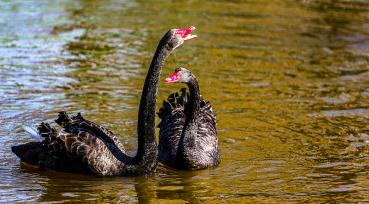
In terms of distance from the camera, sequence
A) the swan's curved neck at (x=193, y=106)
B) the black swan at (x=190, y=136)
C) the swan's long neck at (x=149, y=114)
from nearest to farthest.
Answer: the swan's long neck at (x=149, y=114) → the black swan at (x=190, y=136) → the swan's curved neck at (x=193, y=106)

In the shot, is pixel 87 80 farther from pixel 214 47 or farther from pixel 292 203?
pixel 292 203

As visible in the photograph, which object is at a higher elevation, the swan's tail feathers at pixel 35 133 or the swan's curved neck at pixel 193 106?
the swan's curved neck at pixel 193 106

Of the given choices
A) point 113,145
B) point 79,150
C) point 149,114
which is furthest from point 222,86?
point 79,150

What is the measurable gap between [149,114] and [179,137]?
1230 mm

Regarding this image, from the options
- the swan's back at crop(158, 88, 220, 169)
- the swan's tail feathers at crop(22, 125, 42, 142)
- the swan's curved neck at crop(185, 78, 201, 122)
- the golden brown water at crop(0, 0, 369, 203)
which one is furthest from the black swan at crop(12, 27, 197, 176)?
the swan's curved neck at crop(185, 78, 201, 122)

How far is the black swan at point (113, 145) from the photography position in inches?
325

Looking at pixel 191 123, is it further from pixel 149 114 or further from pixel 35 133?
pixel 35 133

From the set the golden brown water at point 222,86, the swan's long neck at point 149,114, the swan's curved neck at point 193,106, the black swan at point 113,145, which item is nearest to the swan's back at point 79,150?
the black swan at point 113,145

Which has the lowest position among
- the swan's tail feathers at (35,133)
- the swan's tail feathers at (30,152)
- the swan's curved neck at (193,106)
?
the swan's tail feathers at (30,152)

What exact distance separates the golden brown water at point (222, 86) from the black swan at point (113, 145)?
137mm

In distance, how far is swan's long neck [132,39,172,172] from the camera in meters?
8.25

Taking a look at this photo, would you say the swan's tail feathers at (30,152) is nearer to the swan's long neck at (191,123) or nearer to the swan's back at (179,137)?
the swan's back at (179,137)

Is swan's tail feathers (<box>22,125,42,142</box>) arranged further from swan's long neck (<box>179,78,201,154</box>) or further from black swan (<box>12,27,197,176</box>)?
swan's long neck (<box>179,78,201,154</box>)

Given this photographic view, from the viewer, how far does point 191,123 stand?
9195 millimetres
